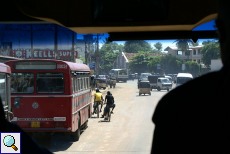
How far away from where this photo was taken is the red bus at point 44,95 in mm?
13086

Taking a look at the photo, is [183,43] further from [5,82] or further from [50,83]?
[50,83]

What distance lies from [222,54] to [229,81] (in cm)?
17

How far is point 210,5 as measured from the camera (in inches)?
98.5

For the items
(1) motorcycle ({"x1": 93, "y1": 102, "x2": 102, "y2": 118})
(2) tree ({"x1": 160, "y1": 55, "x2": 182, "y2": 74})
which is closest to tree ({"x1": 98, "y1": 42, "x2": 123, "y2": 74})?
(2) tree ({"x1": 160, "y1": 55, "x2": 182, "y2": 74})

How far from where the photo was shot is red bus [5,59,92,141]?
1309 cm

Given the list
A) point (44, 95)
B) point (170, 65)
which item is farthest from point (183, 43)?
point (44, 95)

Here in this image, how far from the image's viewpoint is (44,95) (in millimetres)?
13562

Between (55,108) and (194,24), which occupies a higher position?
(194,24)

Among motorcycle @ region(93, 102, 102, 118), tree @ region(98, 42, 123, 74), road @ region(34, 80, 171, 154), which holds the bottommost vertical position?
road @ region(34, 80, 171, 154)

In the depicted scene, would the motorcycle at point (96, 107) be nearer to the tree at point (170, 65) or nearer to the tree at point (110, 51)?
the tree at point (110, 51)

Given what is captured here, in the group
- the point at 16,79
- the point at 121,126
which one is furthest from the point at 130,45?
the point at 121,126

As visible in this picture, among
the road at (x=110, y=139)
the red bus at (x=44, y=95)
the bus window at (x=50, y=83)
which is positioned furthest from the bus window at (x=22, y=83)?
the road at (x=110, y=139)

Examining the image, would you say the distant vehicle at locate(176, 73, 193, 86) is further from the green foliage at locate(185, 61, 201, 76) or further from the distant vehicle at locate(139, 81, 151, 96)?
the distant vehicle at locate(139, 81, 151, 96)

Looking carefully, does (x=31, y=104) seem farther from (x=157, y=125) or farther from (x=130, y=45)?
(x=157, y=125)
